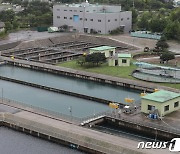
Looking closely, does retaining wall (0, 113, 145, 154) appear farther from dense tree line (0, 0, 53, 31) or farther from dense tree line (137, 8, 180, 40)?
dense tree line (0, 0, 53, 31)

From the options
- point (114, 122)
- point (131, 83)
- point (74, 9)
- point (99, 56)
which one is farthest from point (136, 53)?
point (114, 122)

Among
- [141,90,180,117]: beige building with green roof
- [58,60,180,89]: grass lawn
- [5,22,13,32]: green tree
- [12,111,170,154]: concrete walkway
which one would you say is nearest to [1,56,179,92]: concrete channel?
[58,60,180,89]: grass lawn

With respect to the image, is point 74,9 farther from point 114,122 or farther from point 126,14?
point 114,122

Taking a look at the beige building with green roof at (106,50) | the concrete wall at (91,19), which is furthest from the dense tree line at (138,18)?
the beige building with green roof at (106,50)

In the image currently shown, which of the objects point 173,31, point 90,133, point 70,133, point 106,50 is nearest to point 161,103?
point 90,133

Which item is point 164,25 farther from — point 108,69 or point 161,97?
point 161,97

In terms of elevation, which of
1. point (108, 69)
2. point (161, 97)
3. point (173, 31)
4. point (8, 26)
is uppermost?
point (8, 26)
